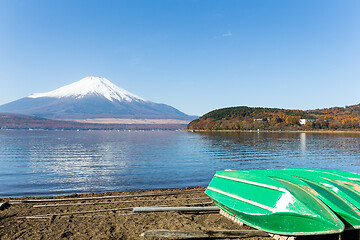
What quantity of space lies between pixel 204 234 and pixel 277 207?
7.98 feet

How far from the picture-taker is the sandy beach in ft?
30.0

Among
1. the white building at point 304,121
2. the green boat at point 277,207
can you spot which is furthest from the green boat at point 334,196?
the white building at point 304,121

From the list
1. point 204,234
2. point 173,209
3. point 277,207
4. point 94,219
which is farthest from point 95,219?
point 277,207

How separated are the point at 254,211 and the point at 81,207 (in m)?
8.07

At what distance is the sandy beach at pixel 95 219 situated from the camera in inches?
360

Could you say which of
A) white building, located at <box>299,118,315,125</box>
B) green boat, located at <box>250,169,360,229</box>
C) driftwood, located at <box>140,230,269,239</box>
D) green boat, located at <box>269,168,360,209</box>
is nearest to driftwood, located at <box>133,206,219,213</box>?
driftwood, located at <box>140,230,269,239</box>

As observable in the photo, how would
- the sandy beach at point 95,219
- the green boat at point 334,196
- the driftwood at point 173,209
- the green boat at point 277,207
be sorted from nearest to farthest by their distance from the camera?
the green boat at point 277,207
the green boat at point 334,196
the sandy beach at point 95,219
the driftwood at point 173,209

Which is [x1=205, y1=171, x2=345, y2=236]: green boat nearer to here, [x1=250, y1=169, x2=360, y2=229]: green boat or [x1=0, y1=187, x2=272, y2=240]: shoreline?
[x1=250, y1=169, x2=360, y2=229]: green boat

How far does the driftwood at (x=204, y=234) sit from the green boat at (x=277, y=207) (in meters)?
0.34

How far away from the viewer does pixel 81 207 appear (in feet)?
40.3

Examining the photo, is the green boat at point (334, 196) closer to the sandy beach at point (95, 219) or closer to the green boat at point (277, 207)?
the green boat at point (277, 207)

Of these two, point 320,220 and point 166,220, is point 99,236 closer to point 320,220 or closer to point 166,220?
point 166,220

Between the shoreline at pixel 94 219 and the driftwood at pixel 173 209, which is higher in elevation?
the driftwood at pixel 173 209

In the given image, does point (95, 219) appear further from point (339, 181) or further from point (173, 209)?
point (339, 181)
